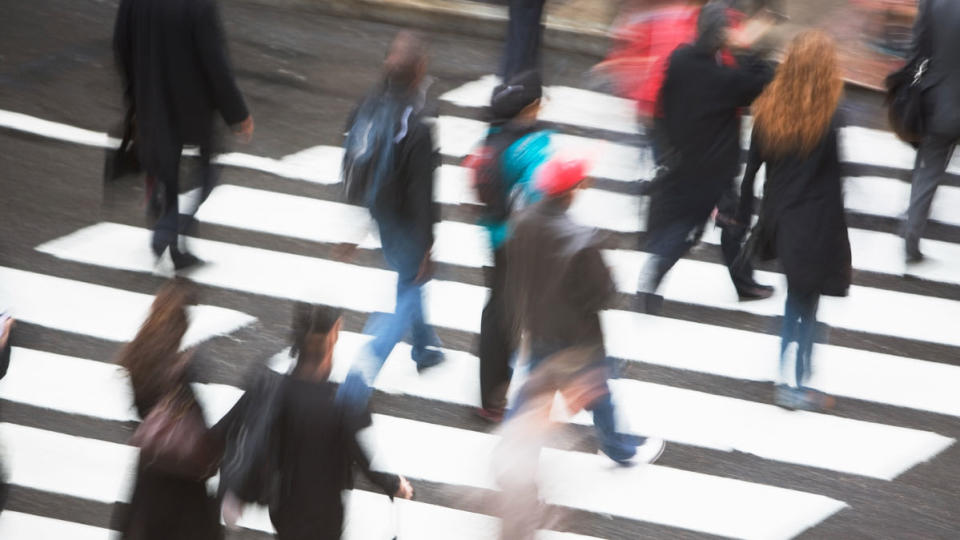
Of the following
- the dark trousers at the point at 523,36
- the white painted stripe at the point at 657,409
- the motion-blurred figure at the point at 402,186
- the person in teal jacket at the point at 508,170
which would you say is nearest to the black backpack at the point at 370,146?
the motion-blurred figure at the point at 402,186

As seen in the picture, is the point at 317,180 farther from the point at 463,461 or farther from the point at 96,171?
the point at 463,461

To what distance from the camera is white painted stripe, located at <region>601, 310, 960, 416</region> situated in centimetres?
866

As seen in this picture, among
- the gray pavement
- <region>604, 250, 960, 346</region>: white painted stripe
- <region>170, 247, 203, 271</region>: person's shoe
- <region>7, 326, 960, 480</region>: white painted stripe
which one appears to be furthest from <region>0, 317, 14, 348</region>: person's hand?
<region>604, 250, 960, 346</region>: white painted stripe

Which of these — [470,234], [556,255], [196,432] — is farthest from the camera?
[470,234]

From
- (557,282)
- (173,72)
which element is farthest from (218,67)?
(557,282)

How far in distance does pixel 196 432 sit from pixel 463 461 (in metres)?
2.59

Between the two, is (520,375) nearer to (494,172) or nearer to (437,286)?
(494,172)

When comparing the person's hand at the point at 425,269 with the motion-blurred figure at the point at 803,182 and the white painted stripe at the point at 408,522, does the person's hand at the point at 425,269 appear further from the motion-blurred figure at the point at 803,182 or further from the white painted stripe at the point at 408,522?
the motion-blurred figure at the point at 803,182

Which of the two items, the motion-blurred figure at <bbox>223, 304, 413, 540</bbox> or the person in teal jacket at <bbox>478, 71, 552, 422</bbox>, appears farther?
the person in teal jacket at <bbox>478, 71, 552, 422</bbox>

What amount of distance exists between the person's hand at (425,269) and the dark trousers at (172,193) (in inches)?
88.7

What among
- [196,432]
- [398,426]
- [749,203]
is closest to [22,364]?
[398,426]

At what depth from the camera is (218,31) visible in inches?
364

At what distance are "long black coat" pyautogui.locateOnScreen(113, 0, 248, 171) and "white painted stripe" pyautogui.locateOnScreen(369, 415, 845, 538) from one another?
2.49 metres

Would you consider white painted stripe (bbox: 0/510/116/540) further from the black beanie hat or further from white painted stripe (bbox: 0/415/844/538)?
the black beanie hat
